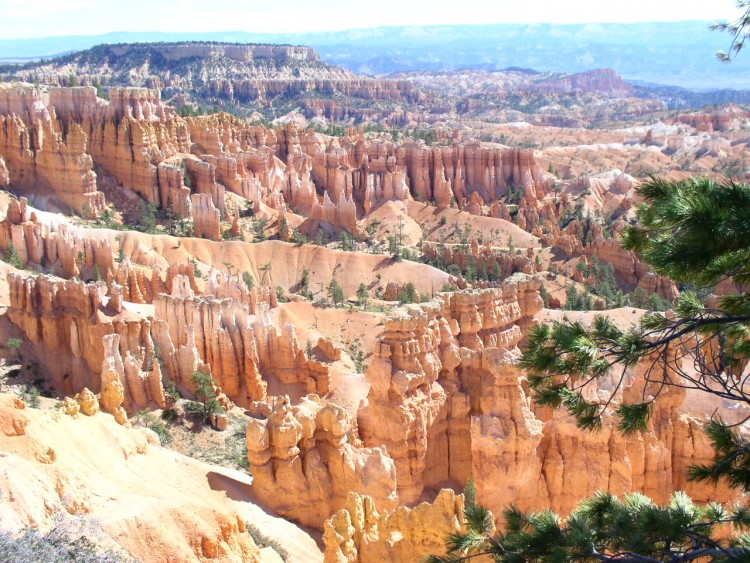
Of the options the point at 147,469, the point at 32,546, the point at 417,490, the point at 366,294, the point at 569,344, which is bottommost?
the point at 366,294

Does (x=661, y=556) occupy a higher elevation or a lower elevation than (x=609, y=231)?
higher

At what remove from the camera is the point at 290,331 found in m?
33.6

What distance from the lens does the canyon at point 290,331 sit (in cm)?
1566

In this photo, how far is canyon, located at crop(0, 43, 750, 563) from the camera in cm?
1566

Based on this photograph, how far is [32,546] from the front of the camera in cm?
991

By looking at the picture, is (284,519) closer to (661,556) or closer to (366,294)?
(661,556)

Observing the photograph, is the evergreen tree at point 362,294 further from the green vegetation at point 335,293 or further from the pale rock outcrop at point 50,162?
the pale rock outcrop at point 50,162

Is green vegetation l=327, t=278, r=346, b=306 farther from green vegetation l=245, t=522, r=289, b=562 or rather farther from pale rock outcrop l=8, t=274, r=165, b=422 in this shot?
green vegetation l=245, t=522, r=289, b=562

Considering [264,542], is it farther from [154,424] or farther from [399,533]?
[154,424]

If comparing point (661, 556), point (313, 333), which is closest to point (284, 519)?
point (661, 556)

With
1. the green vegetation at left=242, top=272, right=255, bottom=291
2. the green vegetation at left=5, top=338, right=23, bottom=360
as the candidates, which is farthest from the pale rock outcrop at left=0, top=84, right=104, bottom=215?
the green vegetation at left=5, top=338, right=23, bottom=360

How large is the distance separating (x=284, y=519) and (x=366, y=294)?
1311 inches

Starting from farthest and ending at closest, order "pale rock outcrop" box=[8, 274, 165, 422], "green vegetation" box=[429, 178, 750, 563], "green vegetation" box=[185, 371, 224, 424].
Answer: "pale rock outcrop" box=[8, 274, 165, 422]
"green vegetation" box=[185, 371, 224, 424]
"green vegetation" box=[429, 178, 750, 563]

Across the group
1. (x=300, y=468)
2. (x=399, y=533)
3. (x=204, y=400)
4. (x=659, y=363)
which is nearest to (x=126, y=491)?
(x=300, y=468)
